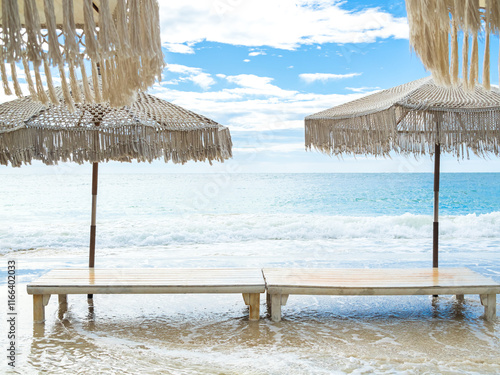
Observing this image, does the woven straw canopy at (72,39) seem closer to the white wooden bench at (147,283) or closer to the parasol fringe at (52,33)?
the parasol fringe at (52,33)

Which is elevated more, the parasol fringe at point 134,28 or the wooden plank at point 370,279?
the parasol fringe at point 134,28

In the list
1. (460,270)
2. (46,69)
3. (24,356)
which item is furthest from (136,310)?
(46,69)

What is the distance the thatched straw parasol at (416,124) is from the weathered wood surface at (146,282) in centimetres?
144

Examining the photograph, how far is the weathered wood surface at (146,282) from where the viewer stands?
3.83 m

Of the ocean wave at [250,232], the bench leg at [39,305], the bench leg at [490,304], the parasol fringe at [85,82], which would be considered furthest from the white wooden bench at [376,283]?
the ocean wave at [250,232]

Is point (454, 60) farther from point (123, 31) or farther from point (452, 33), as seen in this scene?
point (123, 31)

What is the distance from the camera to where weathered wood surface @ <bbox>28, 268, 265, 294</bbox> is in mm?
3826

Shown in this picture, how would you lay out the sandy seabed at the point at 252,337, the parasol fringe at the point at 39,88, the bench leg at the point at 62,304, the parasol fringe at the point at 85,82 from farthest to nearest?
the bench leg at the point at 62,304 → the sandy seabed at the point at 252,337 → the parasol fringe at the point at 39,88 → the parasol fringe at the point at 85,82

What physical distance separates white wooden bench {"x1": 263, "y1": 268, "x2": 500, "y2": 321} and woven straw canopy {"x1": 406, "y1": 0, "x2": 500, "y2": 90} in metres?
2.40

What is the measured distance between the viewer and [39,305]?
402 cm

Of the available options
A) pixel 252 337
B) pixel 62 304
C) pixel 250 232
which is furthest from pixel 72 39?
pixel 250 232

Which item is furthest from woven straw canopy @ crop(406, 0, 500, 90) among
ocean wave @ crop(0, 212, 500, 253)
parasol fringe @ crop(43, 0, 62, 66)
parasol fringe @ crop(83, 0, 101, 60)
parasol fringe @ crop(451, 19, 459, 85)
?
ocean wave @ crop(0, 212, 500, 253)

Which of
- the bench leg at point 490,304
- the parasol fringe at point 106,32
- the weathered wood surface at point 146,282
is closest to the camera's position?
the parasol fringe at point 106,32

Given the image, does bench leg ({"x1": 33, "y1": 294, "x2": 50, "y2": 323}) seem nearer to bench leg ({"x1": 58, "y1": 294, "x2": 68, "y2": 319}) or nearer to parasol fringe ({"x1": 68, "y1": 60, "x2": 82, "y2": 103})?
bench leg ({"x1": 58, "y1": 294, "x2": 68, "y2": 319})
